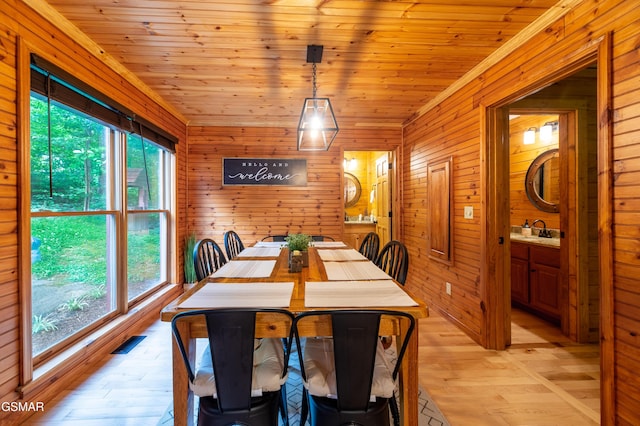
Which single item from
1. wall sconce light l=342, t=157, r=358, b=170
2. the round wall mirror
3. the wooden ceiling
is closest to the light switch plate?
the wooden ceiling

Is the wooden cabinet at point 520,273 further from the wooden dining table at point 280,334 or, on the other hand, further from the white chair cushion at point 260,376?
the white chair cushion at point 260,376

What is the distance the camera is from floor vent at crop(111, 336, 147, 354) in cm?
251

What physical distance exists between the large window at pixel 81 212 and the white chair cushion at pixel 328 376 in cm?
187

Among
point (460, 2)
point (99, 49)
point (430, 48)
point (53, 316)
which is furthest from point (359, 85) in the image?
point (53, 316)

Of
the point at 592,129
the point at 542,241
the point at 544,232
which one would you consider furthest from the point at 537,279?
the point at 592,129

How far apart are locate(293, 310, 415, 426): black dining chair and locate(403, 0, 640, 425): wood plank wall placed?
3.78ft

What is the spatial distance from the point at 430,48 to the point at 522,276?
273 centimetres

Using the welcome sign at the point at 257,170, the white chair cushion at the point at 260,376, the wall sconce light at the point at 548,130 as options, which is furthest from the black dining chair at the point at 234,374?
the wall sconce light at the point at 548,130

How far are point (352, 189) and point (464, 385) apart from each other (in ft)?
15.8

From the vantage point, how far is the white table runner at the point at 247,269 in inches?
73.0

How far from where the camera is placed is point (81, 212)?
2.33 meters

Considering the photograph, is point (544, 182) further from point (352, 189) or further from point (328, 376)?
point (328, 376)

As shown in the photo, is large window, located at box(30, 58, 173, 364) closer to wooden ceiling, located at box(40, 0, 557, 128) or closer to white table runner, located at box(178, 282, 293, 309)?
wooden ceiling, located at box(40, 0, 557, 128)

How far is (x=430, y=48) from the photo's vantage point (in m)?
2.37
